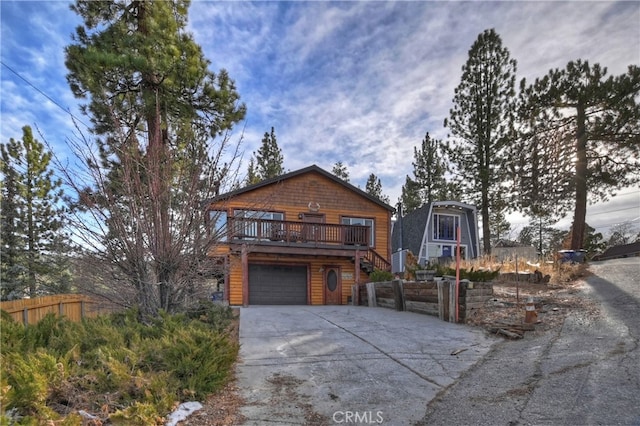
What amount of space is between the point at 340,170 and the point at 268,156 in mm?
9067

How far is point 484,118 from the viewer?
69.7ft

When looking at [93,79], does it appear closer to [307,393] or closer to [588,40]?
[307,393]

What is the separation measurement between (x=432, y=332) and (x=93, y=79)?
31.3 ft

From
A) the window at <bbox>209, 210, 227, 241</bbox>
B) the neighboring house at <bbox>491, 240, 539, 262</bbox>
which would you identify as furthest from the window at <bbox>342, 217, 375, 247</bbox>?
the window at <bbox>209, 210, 227, 241</bbox>

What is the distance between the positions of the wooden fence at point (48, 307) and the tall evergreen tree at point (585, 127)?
18.4 meters

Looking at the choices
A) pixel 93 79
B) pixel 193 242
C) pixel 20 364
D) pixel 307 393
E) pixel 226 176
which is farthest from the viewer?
pixel 93 79

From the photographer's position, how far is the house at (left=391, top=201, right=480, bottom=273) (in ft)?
76.5

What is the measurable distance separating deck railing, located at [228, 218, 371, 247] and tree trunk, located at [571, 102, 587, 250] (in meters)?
9.52

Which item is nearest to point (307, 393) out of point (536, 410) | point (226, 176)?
point (536, 410)

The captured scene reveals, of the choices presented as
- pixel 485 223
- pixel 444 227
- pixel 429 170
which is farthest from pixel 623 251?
pixel 429 170

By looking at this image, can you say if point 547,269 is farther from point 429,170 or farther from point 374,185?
point 374,185

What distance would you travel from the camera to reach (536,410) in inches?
133

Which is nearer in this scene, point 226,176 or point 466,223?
point 226,176

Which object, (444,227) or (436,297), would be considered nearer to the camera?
(436,297)
